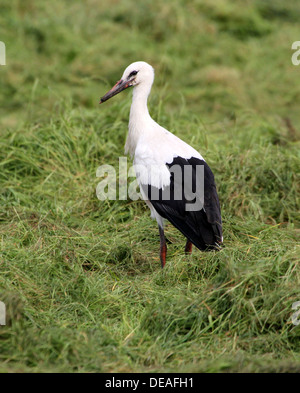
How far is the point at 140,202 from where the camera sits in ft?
16.2

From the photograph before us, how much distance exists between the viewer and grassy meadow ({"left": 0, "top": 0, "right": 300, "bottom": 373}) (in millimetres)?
3252

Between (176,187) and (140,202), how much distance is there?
0.76 metres

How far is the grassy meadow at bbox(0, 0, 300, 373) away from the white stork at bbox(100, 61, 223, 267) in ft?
0.64

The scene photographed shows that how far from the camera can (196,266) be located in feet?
13.0

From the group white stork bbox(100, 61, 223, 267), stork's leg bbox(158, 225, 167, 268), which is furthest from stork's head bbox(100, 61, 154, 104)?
stork's leg bbox(158, 225, 167, 268)

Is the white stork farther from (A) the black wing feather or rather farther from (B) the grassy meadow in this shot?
(B) the grassy meadow

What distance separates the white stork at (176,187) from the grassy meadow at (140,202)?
0.64 feet

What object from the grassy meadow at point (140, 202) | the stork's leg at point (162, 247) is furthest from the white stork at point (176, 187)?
the grassy meadow at point (140, 202)

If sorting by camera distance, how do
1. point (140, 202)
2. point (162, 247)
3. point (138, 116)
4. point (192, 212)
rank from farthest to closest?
point (140, 202), point (138, 116), point (162, 247), point (192, 212)

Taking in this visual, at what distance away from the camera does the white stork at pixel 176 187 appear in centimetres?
412

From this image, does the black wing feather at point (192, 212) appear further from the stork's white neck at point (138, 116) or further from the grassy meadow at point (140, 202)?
the stork's white neck at point (138, 116)

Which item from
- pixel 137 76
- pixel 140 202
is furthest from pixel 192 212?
pixel 137 76

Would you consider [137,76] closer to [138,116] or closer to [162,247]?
[138,116]

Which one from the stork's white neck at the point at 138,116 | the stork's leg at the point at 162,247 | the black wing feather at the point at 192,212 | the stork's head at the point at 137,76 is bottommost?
the stork's leg at the point at 162,247
